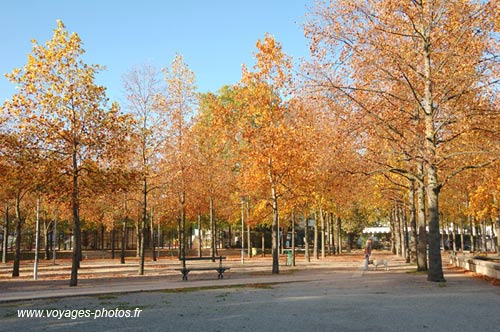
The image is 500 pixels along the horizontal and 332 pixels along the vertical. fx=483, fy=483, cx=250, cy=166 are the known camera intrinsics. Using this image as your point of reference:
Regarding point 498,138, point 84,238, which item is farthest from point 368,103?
point 84,238

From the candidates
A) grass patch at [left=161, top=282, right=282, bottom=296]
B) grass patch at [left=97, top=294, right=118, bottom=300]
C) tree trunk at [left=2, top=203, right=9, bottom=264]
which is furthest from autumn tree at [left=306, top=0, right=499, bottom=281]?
tree trunk at [left=2, top=203, right=9, bottom=264]

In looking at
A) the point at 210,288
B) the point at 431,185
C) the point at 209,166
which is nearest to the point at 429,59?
the point at 431,185

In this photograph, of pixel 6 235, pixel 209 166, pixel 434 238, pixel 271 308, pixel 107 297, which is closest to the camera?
pixel 271 308

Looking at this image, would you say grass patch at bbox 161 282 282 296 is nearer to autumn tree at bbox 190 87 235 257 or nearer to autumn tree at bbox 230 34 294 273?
autumn tree at bbox 230 34 294 273

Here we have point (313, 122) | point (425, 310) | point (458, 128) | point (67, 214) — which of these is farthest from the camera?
point (67, 214)

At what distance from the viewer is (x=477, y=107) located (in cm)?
1666

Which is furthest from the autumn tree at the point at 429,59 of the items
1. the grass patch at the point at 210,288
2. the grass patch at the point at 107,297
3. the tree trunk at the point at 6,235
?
the tree trunk at the point at 6,235

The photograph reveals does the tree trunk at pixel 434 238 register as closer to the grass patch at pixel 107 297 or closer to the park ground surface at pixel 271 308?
the park ground surface at pixel 271 308

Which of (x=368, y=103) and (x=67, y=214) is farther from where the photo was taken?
(x=67, y=214)

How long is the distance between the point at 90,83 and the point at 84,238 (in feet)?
154

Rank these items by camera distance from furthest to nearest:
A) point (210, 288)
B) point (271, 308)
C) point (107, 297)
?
point (210, 288) → point (107, 297) → point (271, 308)

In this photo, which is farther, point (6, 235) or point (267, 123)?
point (6, 235)

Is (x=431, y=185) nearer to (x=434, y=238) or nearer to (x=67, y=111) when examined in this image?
(x=434, y=238)

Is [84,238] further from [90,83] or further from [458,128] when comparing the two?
[458,128]
